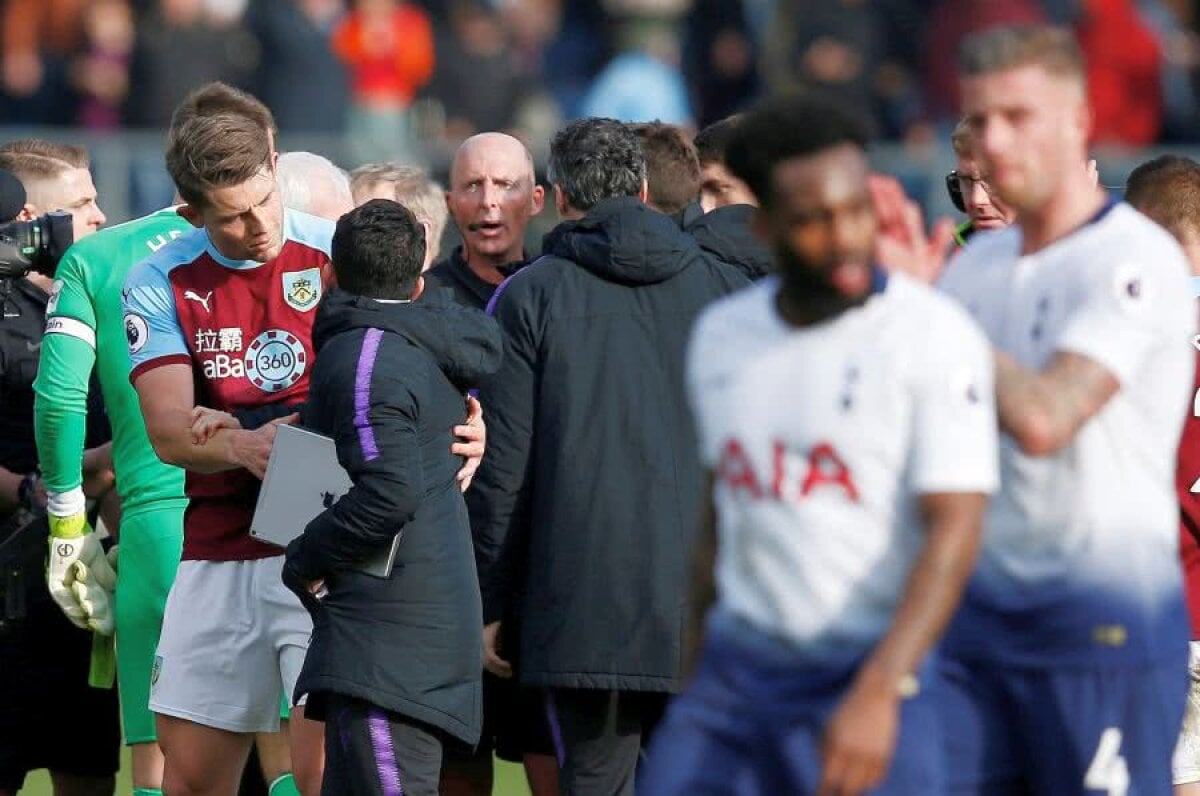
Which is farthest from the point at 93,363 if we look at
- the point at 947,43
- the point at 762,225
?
the point at 947,43

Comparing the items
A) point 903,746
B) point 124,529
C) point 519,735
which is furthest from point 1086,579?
point 124,529

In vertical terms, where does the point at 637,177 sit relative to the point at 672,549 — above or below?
above

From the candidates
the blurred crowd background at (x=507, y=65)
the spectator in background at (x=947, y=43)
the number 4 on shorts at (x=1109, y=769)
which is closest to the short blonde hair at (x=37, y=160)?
the number 4 on shorts at (x=1109, y=769)

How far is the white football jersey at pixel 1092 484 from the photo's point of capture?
4090 mm

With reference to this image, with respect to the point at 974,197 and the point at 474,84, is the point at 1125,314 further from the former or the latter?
the point at 474,84

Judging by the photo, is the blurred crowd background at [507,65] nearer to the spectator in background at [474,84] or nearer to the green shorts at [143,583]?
the spectator in background at [474,84]

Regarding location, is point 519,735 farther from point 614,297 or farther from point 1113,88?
point 1113,88

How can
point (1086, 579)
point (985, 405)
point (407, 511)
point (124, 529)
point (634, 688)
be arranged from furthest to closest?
point (124, 529)
point (634, 688)
point (407, 511)
point (1086, 579)
point (985, 405)

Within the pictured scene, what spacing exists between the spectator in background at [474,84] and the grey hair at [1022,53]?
11.0 meters

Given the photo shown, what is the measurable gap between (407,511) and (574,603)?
776 millimetres

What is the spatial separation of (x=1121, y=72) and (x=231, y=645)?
10.4 meters

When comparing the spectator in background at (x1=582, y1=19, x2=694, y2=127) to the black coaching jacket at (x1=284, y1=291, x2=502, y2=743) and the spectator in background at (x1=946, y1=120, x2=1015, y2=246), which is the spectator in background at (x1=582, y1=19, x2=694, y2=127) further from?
the black coaching jacket at (x1=284, y1=291, x2=502, y2=743)

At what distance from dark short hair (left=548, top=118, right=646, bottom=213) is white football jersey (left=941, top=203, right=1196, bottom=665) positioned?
6.50 ft

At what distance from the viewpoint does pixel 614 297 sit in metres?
5.94
